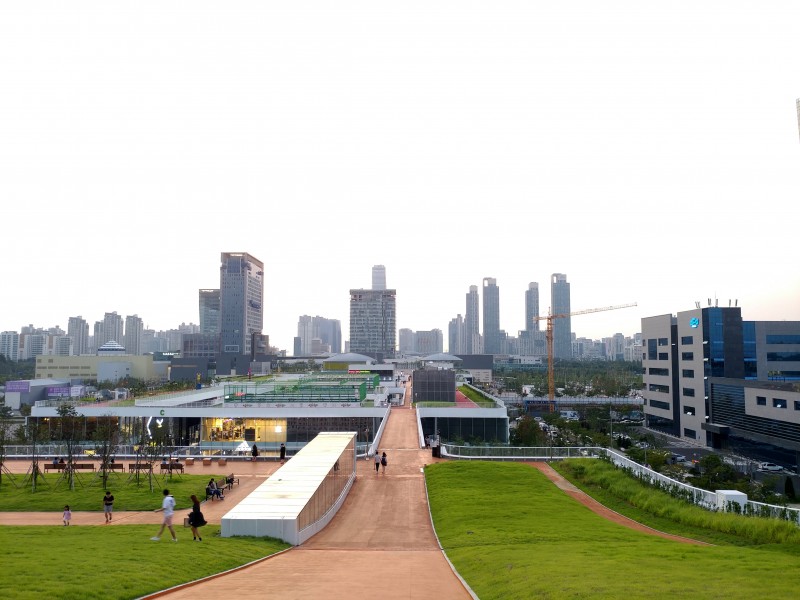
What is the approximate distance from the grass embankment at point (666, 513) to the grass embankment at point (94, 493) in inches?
748

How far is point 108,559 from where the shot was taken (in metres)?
13.5

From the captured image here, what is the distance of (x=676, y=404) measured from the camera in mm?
75312

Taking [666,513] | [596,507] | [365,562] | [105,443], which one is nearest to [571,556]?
[365,562]

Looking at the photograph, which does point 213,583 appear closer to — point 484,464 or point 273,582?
point 273,582

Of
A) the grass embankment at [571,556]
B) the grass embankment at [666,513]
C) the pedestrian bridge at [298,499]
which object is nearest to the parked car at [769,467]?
the grass embankment at [666,513]

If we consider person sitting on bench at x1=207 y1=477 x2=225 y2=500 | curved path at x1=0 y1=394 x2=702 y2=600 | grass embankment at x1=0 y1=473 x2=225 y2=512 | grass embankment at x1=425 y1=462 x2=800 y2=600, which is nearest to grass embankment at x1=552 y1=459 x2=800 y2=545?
curved path at x1=0 y1=394 x2=702 y2=600

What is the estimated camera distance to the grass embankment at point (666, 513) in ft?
61.3

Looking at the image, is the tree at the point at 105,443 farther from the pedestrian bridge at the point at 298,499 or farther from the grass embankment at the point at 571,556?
the grass embankment at the point at 571,556

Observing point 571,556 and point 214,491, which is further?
point 214,491

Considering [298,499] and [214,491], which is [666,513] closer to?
[298,499]

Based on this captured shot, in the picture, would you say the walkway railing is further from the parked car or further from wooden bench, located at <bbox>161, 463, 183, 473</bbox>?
the parked car

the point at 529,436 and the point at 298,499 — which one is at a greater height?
the point at 298,499

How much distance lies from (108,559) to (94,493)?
45.3 ft

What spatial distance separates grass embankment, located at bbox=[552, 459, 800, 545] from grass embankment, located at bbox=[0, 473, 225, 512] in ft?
62.3
